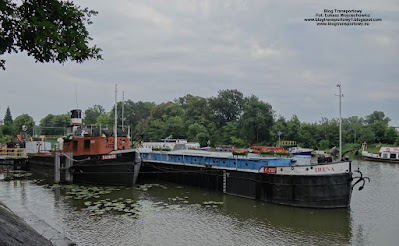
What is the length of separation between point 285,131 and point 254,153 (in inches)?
1579

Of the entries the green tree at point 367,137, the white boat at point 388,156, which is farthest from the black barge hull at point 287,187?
the green tree at point 367,137

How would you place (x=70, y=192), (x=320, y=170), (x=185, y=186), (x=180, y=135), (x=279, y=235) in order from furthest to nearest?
(x=180, y=135) → (x=185, y=186) → (x=70, y=192) → (x=320, y=170) → (x=279, y=235)

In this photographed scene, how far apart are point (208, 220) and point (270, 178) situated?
15.4ft

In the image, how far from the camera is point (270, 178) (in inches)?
736

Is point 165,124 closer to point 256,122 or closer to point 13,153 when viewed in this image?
point 256,122

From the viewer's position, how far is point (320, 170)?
17344 millimetres

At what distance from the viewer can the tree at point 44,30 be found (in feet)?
24.4

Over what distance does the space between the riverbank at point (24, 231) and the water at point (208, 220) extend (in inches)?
70.4

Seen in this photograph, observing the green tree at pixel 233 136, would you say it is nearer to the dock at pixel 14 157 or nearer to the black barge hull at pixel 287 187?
the dock at pixel 14 157

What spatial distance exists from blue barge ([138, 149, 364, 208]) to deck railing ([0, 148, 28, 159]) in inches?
650

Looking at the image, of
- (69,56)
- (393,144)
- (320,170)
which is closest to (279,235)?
(320,170)

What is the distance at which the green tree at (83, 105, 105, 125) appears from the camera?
369 ft

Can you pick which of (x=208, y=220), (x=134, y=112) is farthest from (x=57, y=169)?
(x=134, y=112)

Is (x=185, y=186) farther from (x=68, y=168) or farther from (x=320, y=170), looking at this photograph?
(x=320, y=170)
